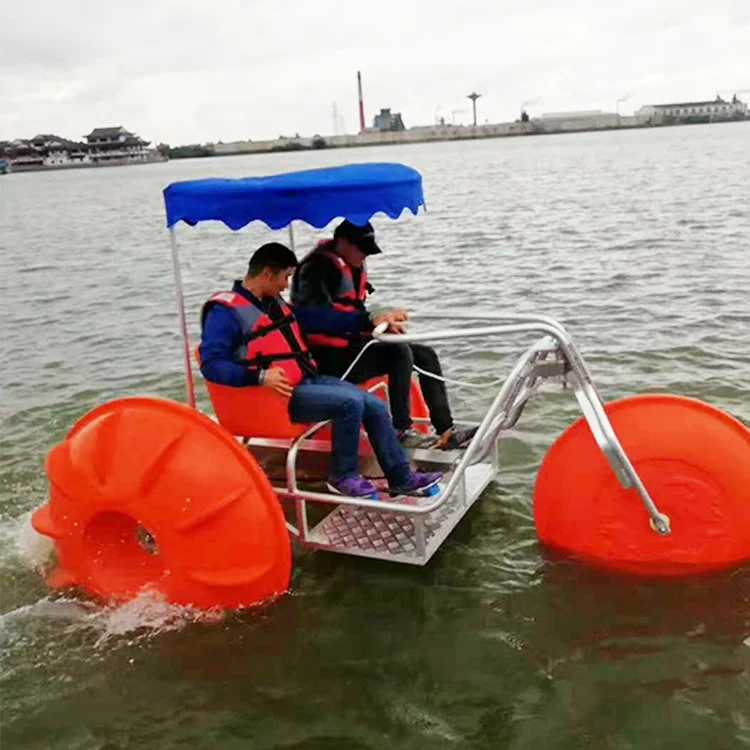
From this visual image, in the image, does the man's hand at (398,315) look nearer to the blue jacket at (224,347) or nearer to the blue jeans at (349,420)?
the blue jeans at (349,420)

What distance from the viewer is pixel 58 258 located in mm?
22078

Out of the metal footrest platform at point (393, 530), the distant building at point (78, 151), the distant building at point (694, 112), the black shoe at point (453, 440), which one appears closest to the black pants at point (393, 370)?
the black shoe at point (453, 440)

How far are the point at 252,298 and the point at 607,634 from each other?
2639 mm

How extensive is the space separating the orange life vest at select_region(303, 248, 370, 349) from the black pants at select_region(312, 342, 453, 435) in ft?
0.19

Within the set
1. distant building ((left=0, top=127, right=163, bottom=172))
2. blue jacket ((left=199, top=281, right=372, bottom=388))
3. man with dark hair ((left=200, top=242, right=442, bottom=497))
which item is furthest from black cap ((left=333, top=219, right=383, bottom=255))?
distant building ((left=0, top=127, right=163, bottom=172))

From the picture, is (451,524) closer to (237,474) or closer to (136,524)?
(237,474)

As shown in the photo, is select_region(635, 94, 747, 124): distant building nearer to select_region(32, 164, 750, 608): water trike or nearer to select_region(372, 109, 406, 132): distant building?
select_region(372, 109, 406, 132): distant building

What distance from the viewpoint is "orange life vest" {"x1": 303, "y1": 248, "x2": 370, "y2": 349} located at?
573 centimetres

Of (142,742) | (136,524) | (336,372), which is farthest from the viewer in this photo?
(336,372)

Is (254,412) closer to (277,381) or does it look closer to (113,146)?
(277,381)

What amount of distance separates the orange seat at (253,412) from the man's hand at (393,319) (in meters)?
0.76

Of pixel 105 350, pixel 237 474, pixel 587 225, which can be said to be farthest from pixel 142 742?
pixel 587 225

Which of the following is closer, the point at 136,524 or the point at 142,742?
the point at 142,742

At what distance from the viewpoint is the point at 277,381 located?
4949 millimetres
